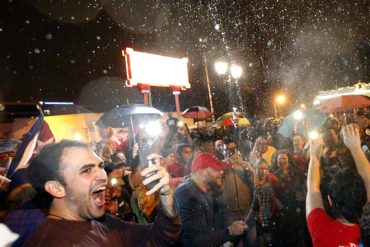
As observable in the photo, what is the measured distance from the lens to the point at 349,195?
2.69 meters

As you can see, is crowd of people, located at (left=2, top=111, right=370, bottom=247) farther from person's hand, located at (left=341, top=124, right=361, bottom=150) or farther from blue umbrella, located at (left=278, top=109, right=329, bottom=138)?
blue umbrella, located at (left=278, top=109, right=329, bottom=138)

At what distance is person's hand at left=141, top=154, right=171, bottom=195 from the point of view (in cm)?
229

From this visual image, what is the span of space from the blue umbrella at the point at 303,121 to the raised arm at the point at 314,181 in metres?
4.63

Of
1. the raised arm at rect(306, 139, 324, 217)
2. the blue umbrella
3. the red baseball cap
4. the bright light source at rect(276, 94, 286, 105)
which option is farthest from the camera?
the bright light source at rect(276, 94, 286, 105)

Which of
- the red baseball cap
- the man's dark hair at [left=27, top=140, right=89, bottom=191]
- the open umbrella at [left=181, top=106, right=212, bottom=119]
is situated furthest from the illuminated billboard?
the man's dark hair at [left=27, top=140, right=89, bottom=191]

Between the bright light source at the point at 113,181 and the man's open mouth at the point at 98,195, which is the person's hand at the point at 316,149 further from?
the bright light source at the point at 113,181

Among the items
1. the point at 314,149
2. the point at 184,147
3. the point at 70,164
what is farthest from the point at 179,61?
the point at 70,164

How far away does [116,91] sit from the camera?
35531 millimetres

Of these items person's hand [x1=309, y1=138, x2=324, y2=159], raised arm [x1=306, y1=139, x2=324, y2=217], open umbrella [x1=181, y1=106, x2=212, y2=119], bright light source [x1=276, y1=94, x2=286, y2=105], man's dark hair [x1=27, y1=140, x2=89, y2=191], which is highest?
bright light source [x1=276, y1=94, x2=286, y2=105]

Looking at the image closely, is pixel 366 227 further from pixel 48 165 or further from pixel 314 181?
pixel 48 165

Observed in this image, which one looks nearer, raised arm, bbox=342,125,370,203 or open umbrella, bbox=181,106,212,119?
raised arm, bbox=342,125,370,203

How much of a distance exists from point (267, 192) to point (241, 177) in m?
0.51

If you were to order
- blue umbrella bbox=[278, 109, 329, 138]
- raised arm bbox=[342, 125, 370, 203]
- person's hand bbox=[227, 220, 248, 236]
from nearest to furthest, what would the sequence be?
raised arm bbox=[342, 125, 370, 203]
person's hand bbox=[227, 220, 248, 236]
blue umbrella bbox=[278, 109, 329, 138]

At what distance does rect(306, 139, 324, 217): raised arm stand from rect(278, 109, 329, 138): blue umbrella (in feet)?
15.2
